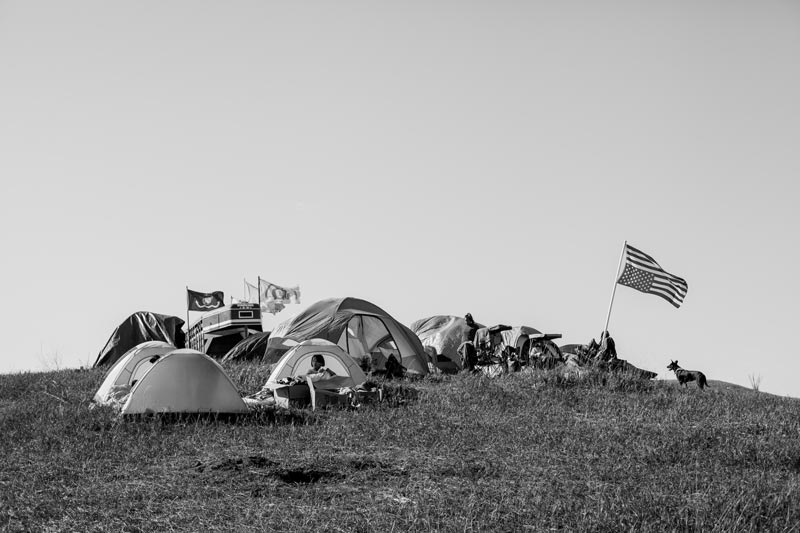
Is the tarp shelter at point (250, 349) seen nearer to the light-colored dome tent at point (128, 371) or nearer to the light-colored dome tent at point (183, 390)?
the light-colored dome tent at point (128, 371)

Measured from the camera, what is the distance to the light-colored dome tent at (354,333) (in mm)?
26094

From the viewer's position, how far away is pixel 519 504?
916 cm

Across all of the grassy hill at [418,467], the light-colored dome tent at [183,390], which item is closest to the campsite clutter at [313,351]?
the light-colored dome tent at [183,390]

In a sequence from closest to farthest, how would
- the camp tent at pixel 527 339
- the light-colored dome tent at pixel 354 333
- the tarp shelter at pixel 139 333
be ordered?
the light-colored dome tent at pixel 354 333 < the camp tent at pixel 527 339 < the tarp shelter at pixel 139 333

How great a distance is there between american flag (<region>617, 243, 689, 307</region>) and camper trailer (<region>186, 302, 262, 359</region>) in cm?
1265

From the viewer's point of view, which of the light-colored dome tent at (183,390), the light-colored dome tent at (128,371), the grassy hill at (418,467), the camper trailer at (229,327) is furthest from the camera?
the camper trailer at (229,327)

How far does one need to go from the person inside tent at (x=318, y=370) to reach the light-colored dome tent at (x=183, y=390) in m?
3.24

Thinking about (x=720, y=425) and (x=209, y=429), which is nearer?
(x=209, y=429)

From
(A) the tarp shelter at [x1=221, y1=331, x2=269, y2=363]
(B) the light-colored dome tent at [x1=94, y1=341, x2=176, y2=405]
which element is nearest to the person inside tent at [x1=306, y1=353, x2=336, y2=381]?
(B) the light-colored dome tent at [x1=94, y1=341, x2=176, y2=405]

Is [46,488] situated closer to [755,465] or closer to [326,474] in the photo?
[326,474]

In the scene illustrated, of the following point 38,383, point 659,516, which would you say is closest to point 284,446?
point 659,516

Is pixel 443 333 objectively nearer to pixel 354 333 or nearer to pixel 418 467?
pixel 354 333

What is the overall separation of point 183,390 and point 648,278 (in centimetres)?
1484

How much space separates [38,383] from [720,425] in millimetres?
14768
